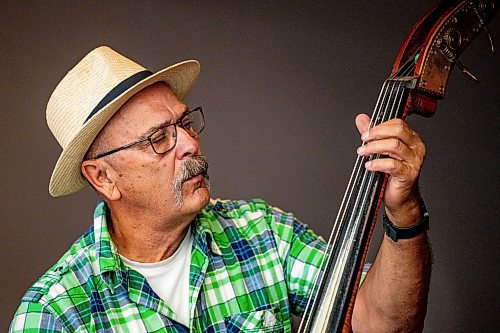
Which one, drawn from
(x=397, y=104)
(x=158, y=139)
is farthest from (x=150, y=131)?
(x=397, y=104)

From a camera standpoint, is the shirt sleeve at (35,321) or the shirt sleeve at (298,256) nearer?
the shirt sleeve at (35,321)

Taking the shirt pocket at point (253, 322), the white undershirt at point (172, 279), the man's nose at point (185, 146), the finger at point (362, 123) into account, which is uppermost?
the finger at point (362, 123)

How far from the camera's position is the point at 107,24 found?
2.58 meters

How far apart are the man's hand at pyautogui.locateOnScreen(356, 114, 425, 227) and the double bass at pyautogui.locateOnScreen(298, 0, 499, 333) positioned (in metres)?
0.03

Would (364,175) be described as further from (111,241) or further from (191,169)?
(111,241)

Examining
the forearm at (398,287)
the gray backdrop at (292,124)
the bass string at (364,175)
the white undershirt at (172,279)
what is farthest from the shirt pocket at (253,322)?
the gray backdrop at (292,124)

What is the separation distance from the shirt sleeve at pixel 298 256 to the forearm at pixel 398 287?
181 mm

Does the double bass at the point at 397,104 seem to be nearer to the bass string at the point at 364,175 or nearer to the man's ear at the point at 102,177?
the bass string at the point at 364,175

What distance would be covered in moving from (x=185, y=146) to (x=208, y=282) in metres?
0.30

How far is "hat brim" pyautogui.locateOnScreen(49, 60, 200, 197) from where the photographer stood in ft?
5.18

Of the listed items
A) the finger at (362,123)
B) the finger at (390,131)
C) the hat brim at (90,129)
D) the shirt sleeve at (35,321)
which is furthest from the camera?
the hat brim at (90,129)

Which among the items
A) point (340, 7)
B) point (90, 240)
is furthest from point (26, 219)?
point (340, 7)

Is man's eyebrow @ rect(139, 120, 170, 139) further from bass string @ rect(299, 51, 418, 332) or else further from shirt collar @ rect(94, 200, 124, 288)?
bass string @ rect(299, 51, 418, 332)

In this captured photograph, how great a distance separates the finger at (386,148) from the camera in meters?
1.21
